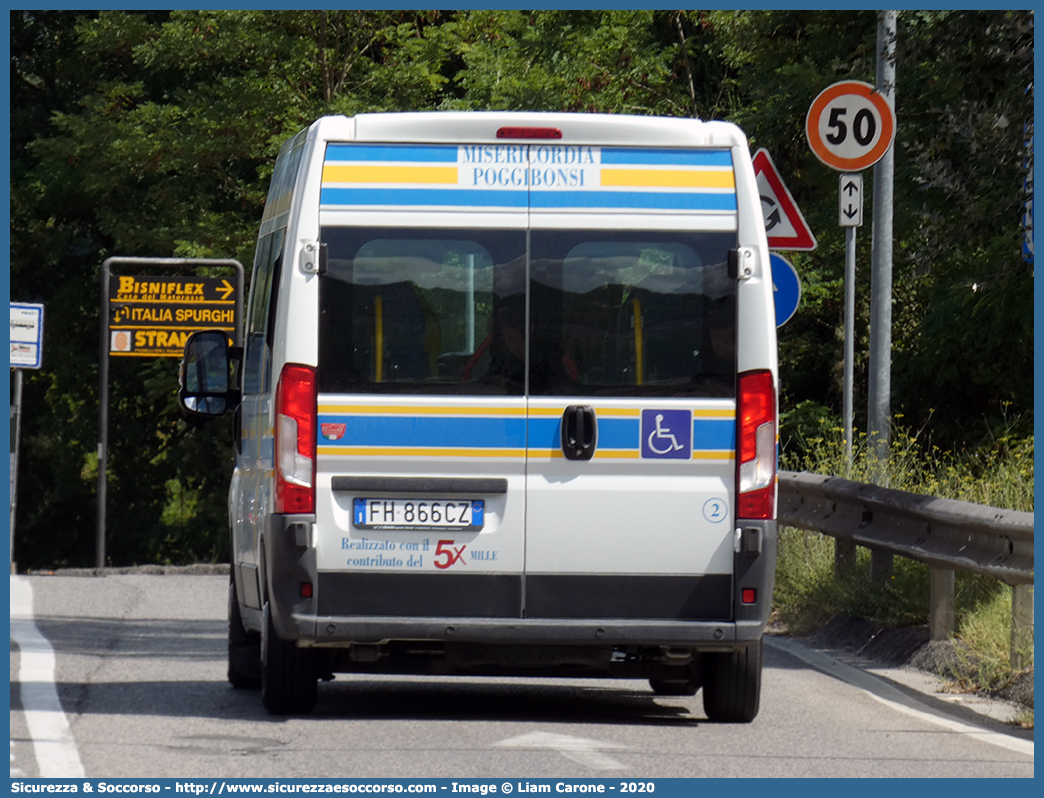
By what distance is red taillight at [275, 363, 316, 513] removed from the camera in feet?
26.5

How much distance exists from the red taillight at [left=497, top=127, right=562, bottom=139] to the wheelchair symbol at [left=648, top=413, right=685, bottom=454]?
1273 mm

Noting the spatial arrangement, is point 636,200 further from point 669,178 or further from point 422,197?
point 422,197

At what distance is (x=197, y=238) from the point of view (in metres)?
35.5

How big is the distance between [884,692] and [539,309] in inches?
116

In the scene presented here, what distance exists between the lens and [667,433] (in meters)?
8.16

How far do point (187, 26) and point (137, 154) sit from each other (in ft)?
8.10

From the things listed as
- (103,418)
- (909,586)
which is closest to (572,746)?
(909,586)

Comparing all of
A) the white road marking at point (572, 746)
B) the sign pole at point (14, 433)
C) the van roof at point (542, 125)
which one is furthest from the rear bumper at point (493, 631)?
the sign pole at point (14, 433)

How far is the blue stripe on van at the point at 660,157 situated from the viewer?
327 inches

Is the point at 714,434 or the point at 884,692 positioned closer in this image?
the point at 714,434

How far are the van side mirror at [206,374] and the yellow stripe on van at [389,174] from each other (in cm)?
148

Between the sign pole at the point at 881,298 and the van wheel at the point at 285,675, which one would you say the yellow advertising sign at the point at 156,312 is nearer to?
the sign pole at the point at 881,298

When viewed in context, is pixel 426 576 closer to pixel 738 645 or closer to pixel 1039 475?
pixel 738 645
